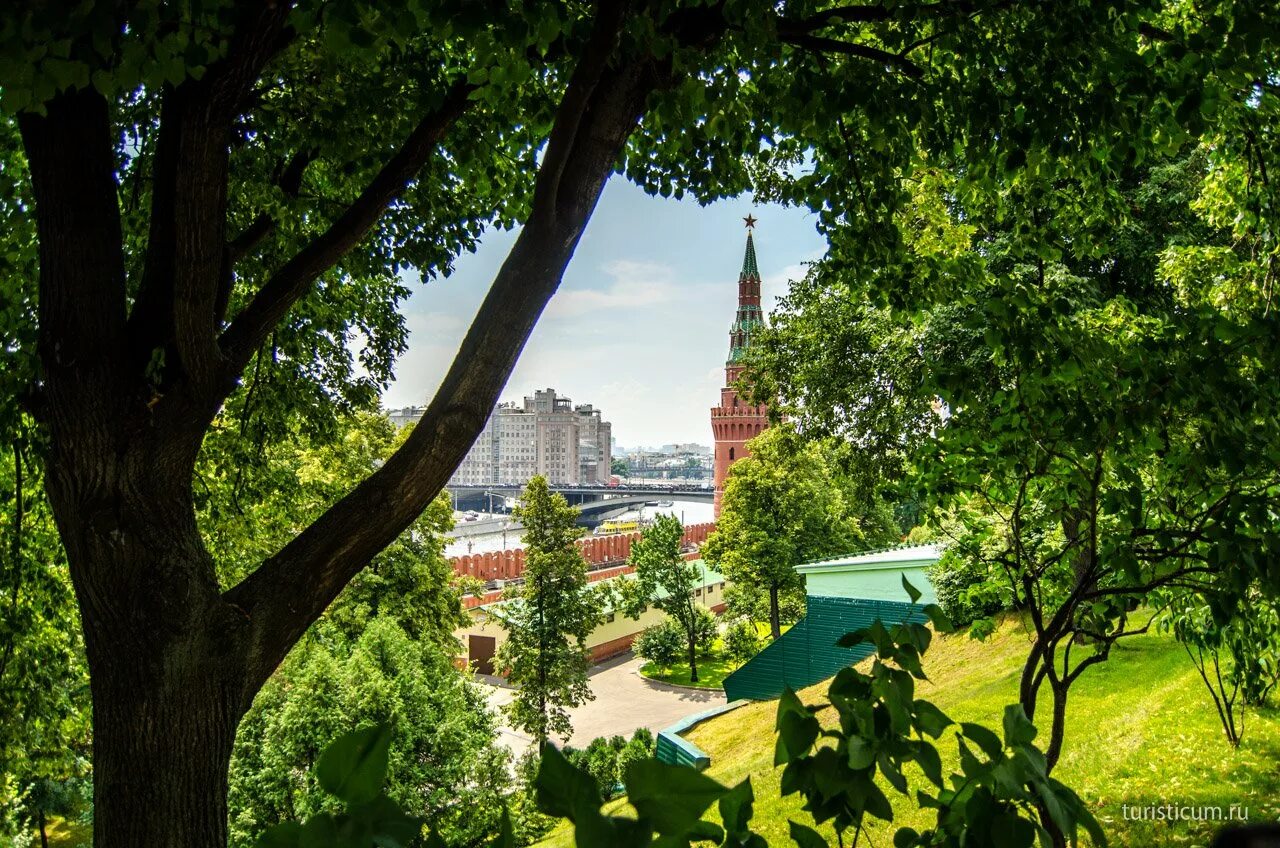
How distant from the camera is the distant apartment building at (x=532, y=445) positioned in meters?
158

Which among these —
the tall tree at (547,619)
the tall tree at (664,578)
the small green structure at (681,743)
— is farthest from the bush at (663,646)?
the small green structure at (681,743)

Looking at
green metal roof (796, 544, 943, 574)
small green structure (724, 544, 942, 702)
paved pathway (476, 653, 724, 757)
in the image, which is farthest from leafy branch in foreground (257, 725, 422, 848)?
paved pathway (476, 653, 724, 757)

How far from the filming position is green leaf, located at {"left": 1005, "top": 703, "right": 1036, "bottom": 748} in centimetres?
120

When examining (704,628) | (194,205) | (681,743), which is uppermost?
(194,205)

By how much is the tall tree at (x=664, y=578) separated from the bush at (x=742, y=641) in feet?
5.71

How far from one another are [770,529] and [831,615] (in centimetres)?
1207

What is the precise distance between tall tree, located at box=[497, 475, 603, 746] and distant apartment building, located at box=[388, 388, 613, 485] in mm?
131750

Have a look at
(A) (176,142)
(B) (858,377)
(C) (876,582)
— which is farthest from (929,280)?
Answer: (C) (876,582)

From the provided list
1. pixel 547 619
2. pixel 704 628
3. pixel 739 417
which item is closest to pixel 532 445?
pixel 739 417

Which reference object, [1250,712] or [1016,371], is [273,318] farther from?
[1250,712]

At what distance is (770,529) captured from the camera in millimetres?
30047

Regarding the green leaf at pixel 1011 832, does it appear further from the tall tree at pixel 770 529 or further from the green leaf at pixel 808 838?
the tall tree at pixel 770 529

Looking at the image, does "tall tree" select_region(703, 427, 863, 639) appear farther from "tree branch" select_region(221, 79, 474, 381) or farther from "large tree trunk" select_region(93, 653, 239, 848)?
"large tree trunk" select_region(93, 653, 239, 848)

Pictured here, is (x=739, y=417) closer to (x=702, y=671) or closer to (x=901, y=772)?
(x=702, y=671)
